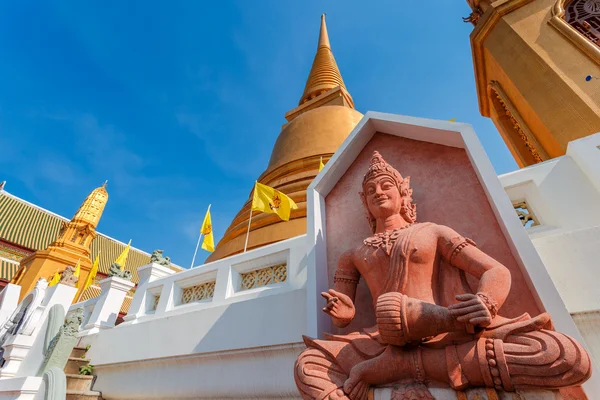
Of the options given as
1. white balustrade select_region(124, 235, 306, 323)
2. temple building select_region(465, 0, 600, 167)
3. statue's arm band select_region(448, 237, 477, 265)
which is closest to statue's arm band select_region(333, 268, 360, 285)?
statue's arm band select_region(448, 237, 477, 265)

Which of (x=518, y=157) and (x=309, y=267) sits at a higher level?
(x=518, y=157)

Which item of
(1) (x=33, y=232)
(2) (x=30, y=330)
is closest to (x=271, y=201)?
(2) (x=30, y=330)

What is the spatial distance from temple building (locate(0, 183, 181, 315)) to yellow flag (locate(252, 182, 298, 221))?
1421 cm

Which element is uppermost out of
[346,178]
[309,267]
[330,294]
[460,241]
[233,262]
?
[346,178]

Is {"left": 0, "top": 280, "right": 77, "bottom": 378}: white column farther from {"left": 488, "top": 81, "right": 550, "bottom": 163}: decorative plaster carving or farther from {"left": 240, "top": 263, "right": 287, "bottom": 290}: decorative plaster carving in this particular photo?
{"left": 488, "top": 81, "right": 550, "bottom": 163}: decorative plaster carving

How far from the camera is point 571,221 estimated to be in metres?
2.58

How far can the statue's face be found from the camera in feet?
8.70

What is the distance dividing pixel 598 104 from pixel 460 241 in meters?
4.77

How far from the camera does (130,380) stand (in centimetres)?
424

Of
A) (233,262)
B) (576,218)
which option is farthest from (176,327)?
(576,218)

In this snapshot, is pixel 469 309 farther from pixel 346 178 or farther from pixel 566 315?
pixel 346 178

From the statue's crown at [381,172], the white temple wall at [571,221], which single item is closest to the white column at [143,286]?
the statue's crown at [381,172]

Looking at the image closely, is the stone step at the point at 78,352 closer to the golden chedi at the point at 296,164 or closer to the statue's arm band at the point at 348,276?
the golden chedi at the point at 296,164

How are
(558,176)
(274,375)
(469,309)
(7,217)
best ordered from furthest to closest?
(7,217) < (274,375) < (558,176) < (469,309)
